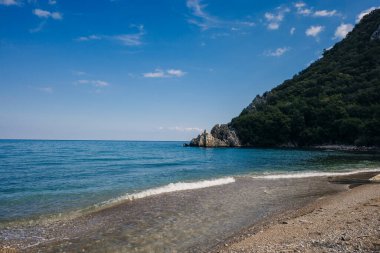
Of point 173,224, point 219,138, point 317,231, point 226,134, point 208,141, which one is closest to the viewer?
point 317,231

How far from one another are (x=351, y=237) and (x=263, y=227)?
379 centimetres

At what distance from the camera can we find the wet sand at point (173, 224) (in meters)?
10.6

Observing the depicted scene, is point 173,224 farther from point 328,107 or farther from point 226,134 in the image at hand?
point 226,134

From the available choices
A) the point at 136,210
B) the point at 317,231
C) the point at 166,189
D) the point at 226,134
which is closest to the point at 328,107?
the point at 226,134

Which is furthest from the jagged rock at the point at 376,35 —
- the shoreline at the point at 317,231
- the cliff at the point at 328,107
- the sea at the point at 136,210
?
the shoreline at the point at 317,231

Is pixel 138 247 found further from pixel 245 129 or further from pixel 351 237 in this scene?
pixel 245 129

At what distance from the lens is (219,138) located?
127812 mm

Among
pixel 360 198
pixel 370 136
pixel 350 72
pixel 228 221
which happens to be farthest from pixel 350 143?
pixel 228 221

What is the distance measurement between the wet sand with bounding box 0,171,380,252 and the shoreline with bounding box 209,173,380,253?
9cm

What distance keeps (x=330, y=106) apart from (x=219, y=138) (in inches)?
1746

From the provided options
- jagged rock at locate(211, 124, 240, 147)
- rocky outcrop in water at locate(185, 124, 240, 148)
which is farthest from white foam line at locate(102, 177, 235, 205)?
rocky outcrop in water at locate(185, 124, 240, 148)

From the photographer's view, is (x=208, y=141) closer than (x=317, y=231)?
No

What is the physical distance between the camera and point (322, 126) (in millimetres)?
106250

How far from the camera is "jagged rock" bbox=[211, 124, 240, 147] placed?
406ft
